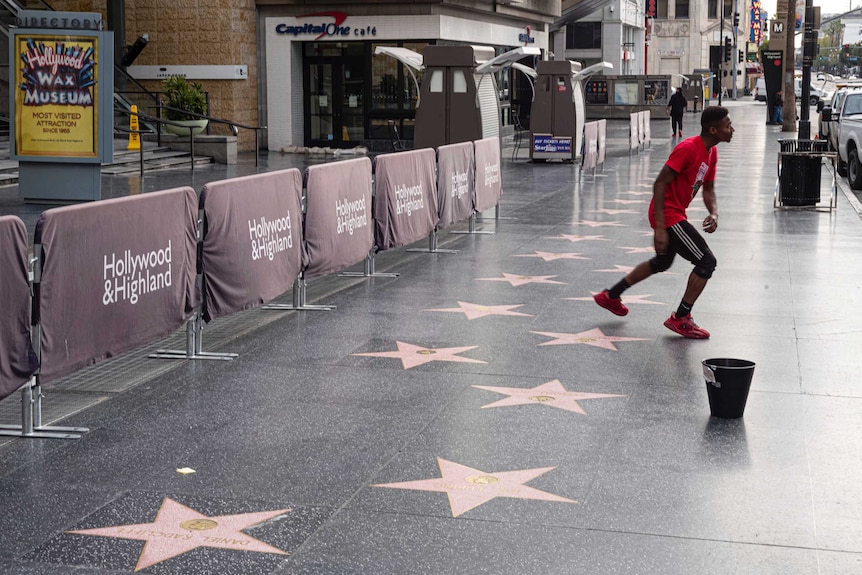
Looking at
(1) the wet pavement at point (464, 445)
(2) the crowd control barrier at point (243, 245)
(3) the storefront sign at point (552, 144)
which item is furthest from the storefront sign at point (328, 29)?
(2) the crowd control barrier at point (243, 245)

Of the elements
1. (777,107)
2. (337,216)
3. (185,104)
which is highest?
(777,107)

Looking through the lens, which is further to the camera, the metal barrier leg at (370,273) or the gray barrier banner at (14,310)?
the metal barrier leg at (370,273)

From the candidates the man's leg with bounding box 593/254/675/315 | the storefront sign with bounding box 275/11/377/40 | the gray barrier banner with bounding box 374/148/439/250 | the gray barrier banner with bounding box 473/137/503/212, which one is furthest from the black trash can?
the storefront sign with bounding box 275/11/377/40

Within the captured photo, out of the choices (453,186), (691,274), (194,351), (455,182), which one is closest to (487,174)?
(455,182)

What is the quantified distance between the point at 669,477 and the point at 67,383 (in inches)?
168

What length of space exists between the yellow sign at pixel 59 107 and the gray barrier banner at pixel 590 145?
35.5 ft

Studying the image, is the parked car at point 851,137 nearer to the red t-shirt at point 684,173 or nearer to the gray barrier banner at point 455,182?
the gray barrier banner at point 455,182

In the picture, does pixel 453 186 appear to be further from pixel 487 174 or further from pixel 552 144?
pixel 552 144

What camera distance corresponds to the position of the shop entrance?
122 feet

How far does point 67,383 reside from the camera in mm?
8109

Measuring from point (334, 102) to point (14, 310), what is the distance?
31644 mm

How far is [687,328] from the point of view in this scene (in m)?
9.45

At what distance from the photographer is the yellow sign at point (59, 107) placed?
18922 mm

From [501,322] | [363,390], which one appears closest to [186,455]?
[363,390]
